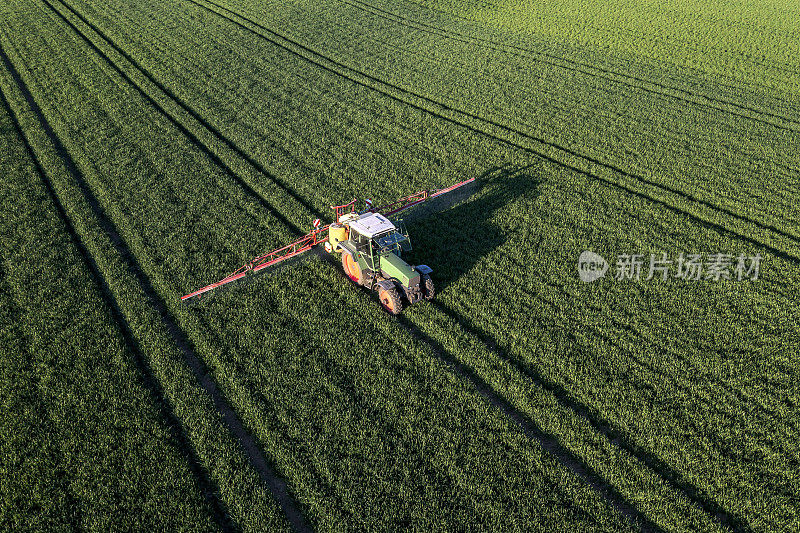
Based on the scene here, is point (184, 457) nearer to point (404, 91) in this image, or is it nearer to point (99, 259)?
point (99, 259)

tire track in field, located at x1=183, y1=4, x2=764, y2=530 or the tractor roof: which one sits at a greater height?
the tractor roof

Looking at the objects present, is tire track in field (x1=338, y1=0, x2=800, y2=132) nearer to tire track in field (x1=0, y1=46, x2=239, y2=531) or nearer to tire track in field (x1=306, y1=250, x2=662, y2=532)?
tire track in field (x1=306, y1=250, x2=662, y2=532)

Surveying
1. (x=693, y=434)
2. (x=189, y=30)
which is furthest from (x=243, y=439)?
(x=189, y=30)

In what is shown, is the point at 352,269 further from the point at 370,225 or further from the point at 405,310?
the point at 405,310

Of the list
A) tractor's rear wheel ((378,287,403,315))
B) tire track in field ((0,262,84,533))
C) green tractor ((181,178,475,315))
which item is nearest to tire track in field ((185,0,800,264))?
green tractor ((181,178,475,315))

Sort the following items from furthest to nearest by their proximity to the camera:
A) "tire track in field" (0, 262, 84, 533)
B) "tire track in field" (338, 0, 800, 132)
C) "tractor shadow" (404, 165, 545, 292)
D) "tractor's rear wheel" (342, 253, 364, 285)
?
"tire track in field" (338, 0, 800, 132) < "tractor shadow" (404, 165, 545, 292) < "tractor's rear wheel" (342, 253, 364, 285) < "tire track in field" (0, 262, 84, 533)

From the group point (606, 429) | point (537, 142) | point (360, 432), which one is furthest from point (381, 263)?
point (537, 142)
